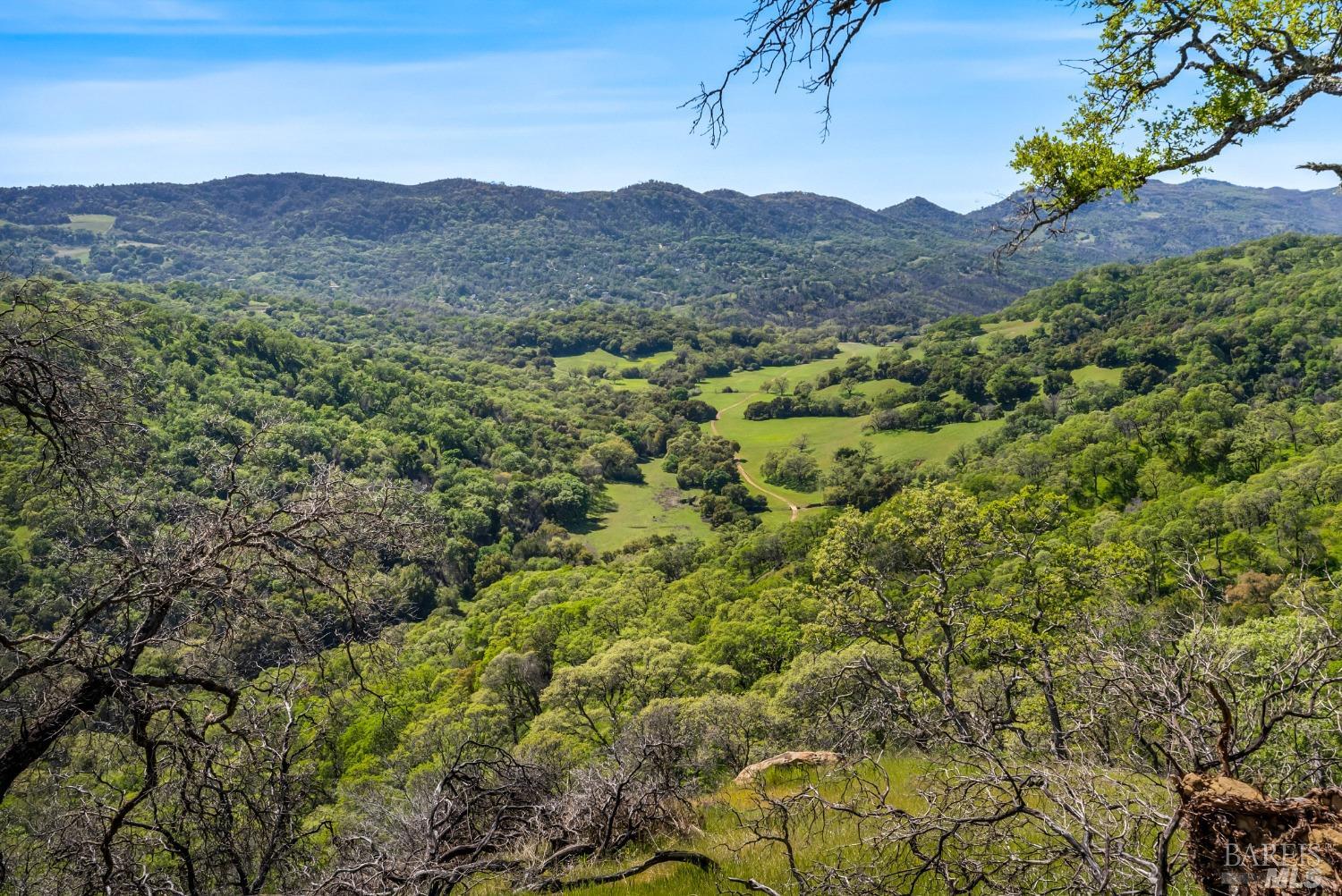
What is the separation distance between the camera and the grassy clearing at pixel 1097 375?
350ft

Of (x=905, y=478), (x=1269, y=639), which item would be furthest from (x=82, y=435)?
(x=905, y=478)

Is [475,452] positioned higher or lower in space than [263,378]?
lower

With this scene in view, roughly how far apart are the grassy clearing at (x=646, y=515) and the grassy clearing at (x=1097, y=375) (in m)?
62.6

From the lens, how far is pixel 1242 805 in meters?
2.88

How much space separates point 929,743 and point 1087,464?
206ft

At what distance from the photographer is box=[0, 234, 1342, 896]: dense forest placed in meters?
4.77

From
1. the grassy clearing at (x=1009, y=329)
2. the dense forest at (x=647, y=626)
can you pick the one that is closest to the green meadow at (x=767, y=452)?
the dense forest at (x=647, y=626)

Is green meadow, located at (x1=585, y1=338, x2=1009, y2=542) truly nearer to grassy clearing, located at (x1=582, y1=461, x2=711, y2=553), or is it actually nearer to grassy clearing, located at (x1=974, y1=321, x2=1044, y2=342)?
grassy clearing, located at (x1=582, y1=461, x2=711, y2=553)

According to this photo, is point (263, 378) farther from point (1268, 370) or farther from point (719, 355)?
point (1268, 370)

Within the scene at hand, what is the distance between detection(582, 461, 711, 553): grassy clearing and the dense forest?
2.98 m

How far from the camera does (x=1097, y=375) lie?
112125 mm

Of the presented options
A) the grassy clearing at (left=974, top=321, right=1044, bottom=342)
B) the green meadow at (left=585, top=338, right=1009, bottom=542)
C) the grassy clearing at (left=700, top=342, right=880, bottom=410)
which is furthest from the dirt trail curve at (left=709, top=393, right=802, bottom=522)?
the grassy clearing at (left=974, top=321, right=1044, bottom=342)

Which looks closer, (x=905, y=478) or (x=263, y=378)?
(x=905, y=478)

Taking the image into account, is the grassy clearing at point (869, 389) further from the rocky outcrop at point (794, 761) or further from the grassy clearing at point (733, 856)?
the grassy clearing at point (733, 856)
